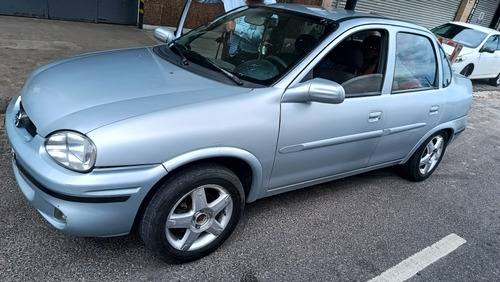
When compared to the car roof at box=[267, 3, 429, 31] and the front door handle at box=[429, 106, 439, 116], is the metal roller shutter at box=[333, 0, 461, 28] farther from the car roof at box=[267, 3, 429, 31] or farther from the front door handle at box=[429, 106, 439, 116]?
the car roof at box=[267, 3, 429, 31]

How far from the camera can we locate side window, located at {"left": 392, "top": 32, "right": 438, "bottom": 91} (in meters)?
3.35

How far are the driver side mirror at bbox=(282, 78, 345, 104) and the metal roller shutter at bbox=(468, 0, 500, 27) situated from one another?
18206 millimetres

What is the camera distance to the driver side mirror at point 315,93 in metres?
2.53

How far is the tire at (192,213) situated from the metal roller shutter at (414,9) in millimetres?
10599

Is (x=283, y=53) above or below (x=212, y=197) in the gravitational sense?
above

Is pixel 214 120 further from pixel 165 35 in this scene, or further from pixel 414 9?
pixel 414 9

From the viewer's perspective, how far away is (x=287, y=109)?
259cm

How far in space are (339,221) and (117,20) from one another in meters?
7.94

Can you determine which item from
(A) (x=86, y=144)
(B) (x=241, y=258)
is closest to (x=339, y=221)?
(B) (x=241, y=258)

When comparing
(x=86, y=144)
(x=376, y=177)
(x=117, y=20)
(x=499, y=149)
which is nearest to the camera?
(x=86, y=144)

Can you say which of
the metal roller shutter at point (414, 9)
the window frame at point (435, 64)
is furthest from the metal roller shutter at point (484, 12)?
the window frame at point (435, 64)

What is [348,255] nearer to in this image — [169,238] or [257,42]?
[169,238]

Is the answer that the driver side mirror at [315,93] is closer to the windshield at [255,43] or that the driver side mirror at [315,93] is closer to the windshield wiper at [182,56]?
the windshield at [255,43]

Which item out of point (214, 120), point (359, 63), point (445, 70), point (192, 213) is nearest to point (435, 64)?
point (445, 70)
